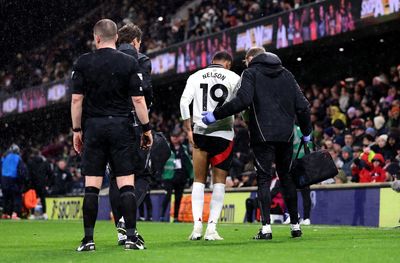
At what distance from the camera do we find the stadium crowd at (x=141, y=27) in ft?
91.5

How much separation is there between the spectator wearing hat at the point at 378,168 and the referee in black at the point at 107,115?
9110 millimetres

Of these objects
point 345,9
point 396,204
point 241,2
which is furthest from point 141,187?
point 241,2

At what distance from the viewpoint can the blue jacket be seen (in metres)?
23.3

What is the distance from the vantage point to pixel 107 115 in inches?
317

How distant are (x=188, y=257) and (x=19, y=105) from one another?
35056 millimetres

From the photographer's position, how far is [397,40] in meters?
24.3

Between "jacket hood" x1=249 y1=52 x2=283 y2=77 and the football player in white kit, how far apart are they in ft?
1.14

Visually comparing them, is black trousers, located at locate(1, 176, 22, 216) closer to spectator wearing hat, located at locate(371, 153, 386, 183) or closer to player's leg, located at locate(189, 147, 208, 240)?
spectator wearing hat, located at locate(371, 153, 386, 183)

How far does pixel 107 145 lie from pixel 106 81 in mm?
573

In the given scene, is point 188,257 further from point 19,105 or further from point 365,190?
point 19,105

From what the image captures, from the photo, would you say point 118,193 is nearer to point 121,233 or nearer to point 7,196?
point 121,233

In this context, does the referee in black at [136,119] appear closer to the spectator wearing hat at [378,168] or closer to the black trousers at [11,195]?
the spectator wearing hat at [378,168]

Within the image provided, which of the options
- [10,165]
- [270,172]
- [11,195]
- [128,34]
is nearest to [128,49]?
[128,34]

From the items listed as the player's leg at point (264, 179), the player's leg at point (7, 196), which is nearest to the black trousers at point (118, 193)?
the player's leg at point (264, 179)
